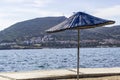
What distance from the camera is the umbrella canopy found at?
1282 centimetres

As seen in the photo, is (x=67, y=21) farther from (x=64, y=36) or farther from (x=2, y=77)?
(x=64, y=36)

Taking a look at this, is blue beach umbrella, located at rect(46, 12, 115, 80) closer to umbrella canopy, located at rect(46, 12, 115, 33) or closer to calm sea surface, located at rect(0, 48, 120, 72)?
umbrella canopy, located at rect(46, 12, 115, 33)

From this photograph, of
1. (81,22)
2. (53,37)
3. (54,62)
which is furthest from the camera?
(53,37)

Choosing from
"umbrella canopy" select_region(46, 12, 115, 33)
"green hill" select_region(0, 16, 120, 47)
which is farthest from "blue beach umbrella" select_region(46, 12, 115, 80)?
"green hill" select_region(0, 16, 120, 47)

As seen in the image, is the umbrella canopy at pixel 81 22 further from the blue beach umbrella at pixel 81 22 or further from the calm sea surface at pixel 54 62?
the calm sea surface at pixel 54 62

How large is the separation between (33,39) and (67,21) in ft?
504

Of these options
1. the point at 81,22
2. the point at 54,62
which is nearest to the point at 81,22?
the point at 81,22

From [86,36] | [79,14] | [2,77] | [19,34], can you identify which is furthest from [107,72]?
[19,34]

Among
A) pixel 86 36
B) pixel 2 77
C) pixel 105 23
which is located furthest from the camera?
pixel 86 36

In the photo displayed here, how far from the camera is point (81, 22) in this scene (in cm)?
1304

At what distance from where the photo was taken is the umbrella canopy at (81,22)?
12.8 meters

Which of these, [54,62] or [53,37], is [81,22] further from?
[53,37]

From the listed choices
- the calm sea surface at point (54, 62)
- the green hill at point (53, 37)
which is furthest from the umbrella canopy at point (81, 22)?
the green hill at point (53, 37)

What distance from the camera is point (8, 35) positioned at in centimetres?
18512
